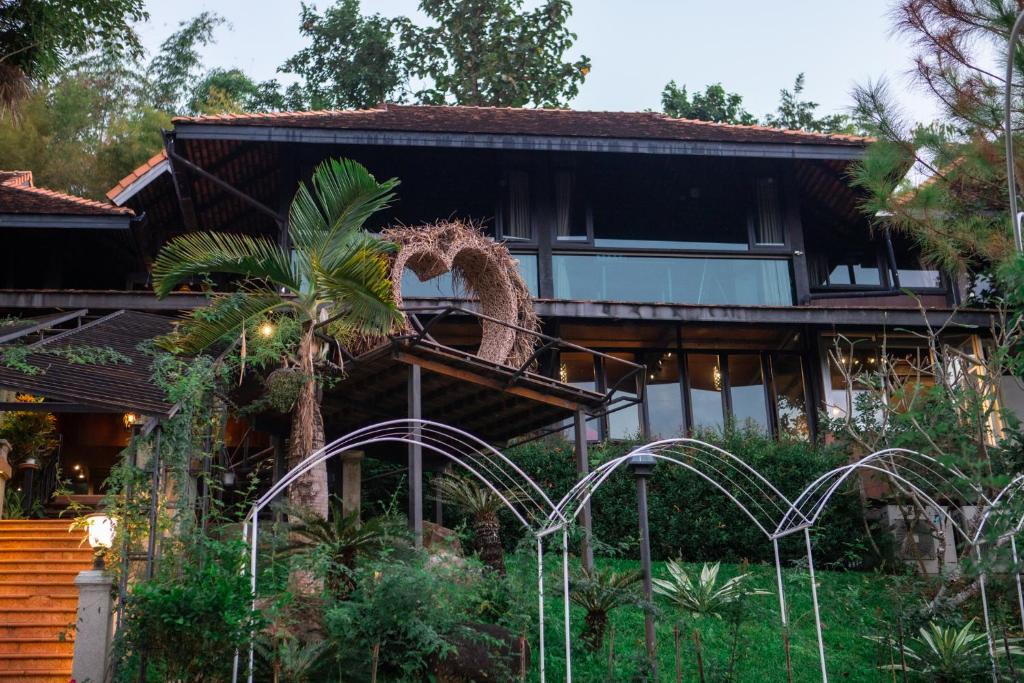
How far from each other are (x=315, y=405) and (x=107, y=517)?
2.31 meters

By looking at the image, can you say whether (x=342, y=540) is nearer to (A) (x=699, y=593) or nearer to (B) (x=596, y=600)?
(B) (x=596, y=600)

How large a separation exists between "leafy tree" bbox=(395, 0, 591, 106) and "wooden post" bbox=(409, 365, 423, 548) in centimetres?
1686

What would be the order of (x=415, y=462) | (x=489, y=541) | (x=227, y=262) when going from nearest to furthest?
(x=227, y=262), (x=415, y=462), (x=489, y=541)

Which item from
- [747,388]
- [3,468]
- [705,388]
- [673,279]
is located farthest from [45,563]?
[747,388]

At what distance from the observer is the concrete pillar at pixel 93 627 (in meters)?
7.50

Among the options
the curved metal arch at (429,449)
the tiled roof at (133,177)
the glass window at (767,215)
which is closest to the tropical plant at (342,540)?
the curved metal arch at (429,449)

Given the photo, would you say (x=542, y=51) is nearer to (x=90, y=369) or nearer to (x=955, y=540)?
(x=955, y=540)

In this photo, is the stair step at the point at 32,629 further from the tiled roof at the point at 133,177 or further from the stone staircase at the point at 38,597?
the tiled roof at the point at 133,177

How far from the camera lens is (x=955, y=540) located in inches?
510

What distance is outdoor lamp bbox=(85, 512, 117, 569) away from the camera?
7828mm

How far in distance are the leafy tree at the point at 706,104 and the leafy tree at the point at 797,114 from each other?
1629 millimetres

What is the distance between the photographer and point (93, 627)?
7.59 m

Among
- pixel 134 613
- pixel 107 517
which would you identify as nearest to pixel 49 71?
pixel 107 517

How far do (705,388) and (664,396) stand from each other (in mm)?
687
